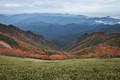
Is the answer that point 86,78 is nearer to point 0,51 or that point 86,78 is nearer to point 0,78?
point 0,78

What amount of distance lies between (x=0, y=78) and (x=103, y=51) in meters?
90.0

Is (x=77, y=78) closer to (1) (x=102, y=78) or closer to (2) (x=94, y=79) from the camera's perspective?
(2) (x=94, y=79)

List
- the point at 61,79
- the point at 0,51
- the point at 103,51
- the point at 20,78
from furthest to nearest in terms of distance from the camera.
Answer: the point at 0,51 < the point at 103,51 < the point at 20,78 < the point at 61,79

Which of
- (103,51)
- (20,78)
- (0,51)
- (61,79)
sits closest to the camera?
(61,79)

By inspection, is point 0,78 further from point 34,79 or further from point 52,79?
point 52,79

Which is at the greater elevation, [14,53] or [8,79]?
[8,79]

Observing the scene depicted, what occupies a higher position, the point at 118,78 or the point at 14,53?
the point at 118,78

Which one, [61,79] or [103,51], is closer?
[61,79]

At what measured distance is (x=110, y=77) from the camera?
44.7 ft

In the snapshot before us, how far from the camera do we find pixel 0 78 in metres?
13.5

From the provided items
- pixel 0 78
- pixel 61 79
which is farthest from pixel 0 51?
pixel 61 79

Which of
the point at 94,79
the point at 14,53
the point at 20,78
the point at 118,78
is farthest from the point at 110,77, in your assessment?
the point at 14,53

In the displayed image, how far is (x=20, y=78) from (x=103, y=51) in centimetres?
8775

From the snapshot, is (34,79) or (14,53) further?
(14,53)
